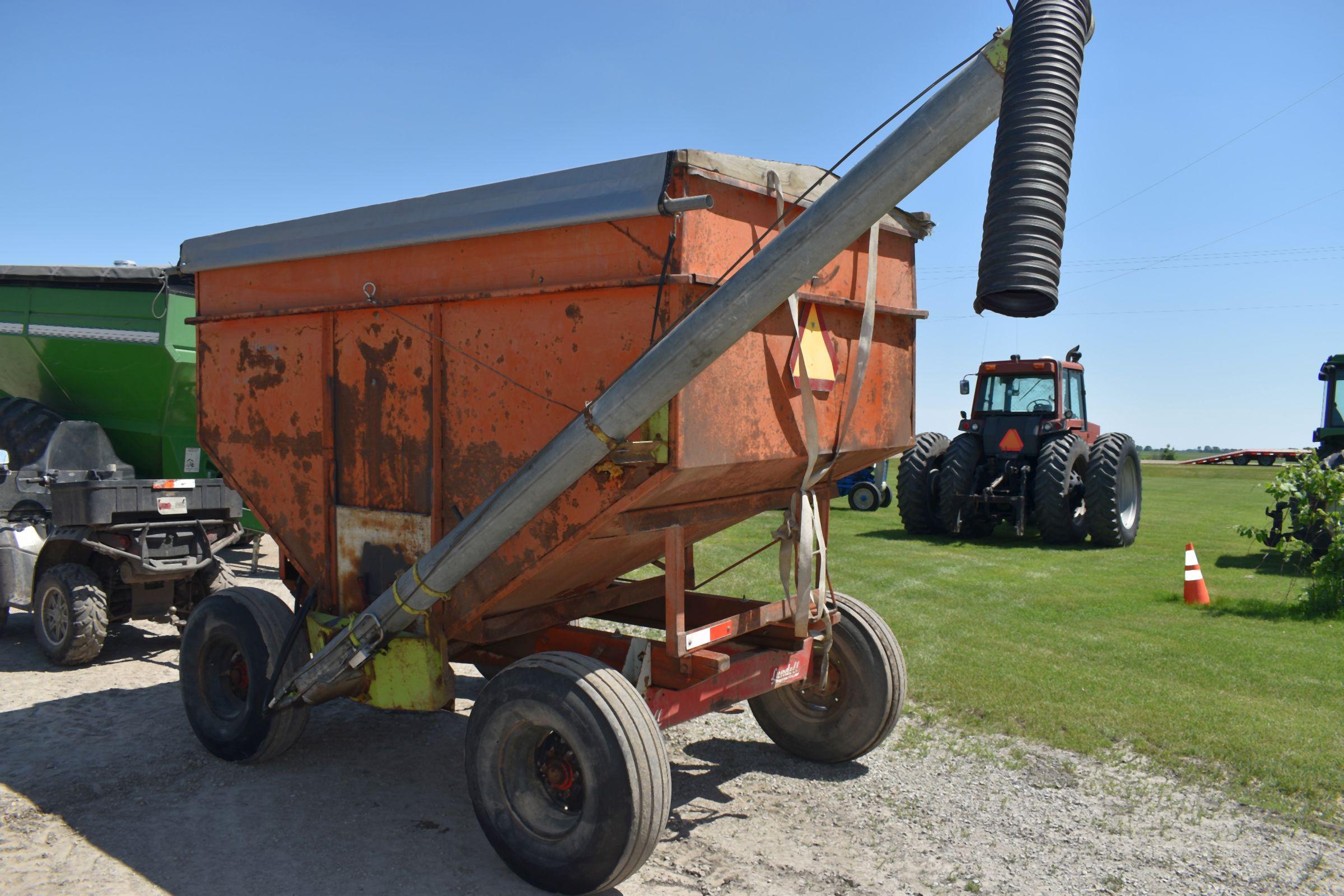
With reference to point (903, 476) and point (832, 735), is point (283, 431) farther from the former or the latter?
point (903, 476)

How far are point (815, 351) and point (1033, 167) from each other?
1.67 meters

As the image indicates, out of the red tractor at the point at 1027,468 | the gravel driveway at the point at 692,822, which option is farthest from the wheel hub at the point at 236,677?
the red tractor at the point at 1027,468

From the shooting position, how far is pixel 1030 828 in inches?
167

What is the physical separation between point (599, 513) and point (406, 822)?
1.77 metres

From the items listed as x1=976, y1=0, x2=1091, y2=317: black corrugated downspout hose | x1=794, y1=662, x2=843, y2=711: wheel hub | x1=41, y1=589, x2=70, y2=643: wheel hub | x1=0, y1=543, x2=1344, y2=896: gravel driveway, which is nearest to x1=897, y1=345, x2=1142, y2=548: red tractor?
x1=794, y1=662, x2=843, y2=711: wheel hub

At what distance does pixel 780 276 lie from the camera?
307 cm

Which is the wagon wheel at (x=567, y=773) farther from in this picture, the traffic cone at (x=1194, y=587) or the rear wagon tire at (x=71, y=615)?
the traffic cone at (x=1194, y=587)

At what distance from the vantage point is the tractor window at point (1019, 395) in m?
14.4

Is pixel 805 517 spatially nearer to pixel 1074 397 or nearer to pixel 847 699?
pixel 847 699

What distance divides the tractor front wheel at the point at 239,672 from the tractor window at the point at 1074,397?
12.4 meters

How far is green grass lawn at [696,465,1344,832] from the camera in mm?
5094

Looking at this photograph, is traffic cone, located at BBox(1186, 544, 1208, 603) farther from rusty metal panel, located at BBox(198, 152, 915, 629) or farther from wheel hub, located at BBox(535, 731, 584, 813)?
wheel hub, located at BBox(535, 731, 584, 813)

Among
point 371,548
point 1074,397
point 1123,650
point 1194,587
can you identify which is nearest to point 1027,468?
point 1074,397

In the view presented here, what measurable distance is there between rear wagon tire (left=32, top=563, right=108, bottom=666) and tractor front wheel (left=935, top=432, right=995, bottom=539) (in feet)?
34.7
